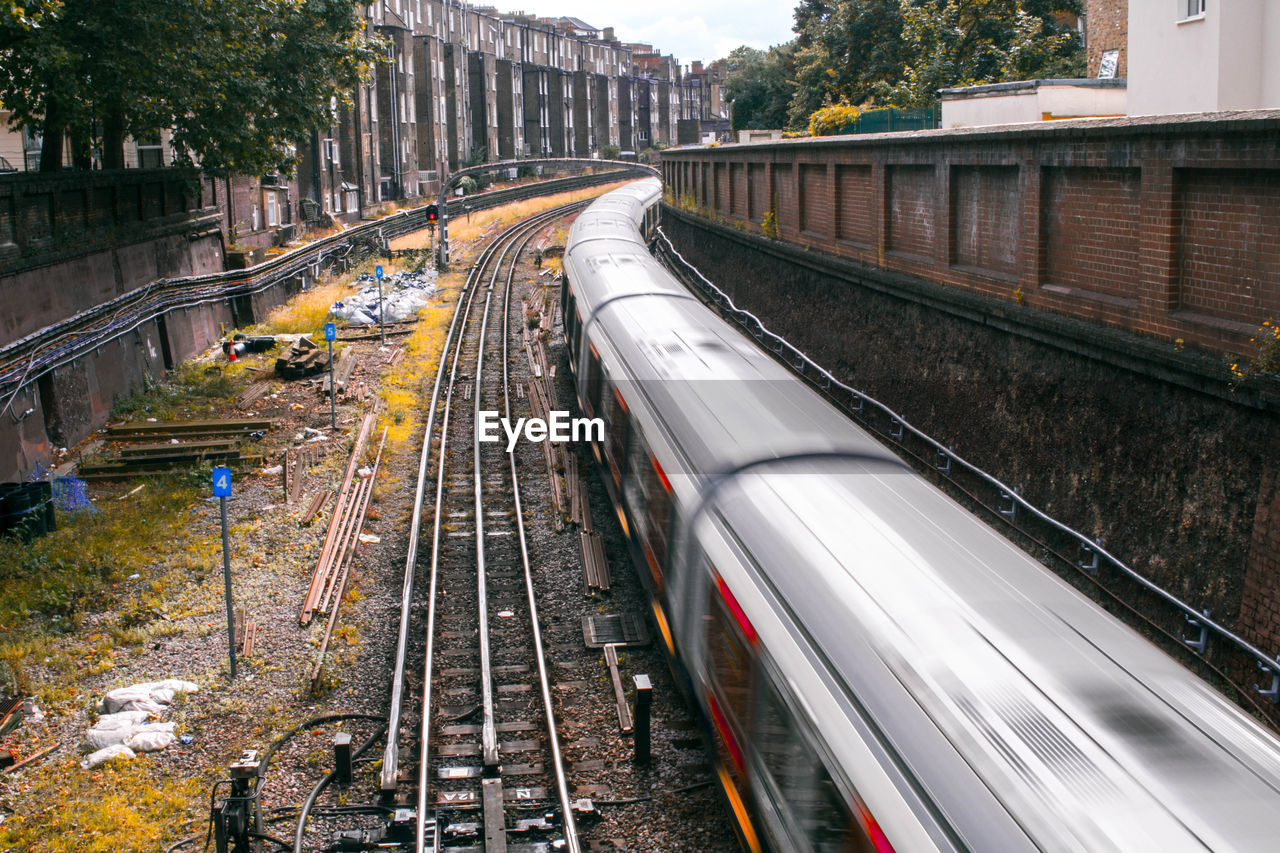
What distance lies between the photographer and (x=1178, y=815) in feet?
10.9

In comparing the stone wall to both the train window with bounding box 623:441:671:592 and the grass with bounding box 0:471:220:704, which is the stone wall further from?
the grass with bounding box 0:471:220:704

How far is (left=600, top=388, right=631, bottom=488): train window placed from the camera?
34.0ft

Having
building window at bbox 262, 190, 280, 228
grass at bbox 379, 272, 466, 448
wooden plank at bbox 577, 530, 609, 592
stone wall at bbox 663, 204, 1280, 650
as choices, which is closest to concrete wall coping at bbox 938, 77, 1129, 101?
stone wall at bbox 663, 204, 1280, 650

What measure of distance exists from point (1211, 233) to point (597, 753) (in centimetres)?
641

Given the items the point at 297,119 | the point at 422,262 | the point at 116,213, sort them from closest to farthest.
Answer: the point at 116,213 < the point at 297,119 < the point at 422,262

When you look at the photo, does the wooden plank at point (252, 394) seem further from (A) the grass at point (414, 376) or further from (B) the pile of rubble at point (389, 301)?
(B) the pile of rubble at point (389, 301)

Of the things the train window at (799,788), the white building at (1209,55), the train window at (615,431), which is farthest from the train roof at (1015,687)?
the white building at (1209,55)

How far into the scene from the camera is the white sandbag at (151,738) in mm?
8078

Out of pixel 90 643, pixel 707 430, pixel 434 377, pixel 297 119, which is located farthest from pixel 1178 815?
pixel 297 119

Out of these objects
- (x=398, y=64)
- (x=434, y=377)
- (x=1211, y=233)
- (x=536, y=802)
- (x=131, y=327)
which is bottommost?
(x=536, y=802)

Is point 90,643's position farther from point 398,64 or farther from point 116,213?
point 398,64

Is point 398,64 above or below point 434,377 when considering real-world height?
above

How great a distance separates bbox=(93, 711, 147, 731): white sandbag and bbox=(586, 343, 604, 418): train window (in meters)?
5.76

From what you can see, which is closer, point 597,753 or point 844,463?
point 844,463
